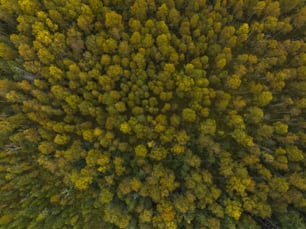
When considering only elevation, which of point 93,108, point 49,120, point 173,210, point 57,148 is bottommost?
point 173,210

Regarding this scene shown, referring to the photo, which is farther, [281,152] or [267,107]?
[267,107]

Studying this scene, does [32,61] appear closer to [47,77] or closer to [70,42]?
[47,77]

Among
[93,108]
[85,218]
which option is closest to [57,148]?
[93,108]

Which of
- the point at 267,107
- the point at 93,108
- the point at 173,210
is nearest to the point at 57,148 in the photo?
the point at 93,108

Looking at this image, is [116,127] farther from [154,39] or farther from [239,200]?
[239,200]

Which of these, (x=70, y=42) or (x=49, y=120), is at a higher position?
(x=70, y=42)

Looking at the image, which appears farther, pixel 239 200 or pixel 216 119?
pixel 216 119
